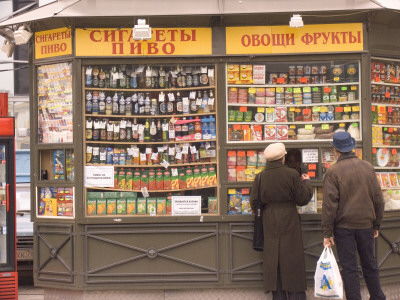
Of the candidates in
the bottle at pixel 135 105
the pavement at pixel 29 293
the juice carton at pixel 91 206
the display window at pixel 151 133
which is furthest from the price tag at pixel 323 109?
the pavement at pixel 29 293

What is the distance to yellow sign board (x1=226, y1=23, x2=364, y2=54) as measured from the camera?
339 inches

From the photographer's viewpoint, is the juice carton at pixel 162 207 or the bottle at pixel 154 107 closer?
the juice carton at pixel 162 207

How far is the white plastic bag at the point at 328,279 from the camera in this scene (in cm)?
732

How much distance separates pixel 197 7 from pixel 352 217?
9.78ft

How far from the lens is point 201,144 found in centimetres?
873

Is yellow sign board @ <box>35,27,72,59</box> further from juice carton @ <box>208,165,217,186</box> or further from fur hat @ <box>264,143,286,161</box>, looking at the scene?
fur hat @ <box>264,143,286,161</box>

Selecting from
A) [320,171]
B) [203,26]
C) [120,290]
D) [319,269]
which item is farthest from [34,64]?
[319,269]

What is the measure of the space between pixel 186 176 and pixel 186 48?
1534 millimetres

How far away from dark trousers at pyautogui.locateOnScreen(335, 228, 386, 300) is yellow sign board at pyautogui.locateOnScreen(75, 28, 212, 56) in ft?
8.98

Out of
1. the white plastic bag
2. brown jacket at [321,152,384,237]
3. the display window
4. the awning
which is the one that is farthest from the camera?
the display window

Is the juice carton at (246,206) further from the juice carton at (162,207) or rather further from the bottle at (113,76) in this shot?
the bottle at (113,76)

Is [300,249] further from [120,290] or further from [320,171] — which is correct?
[120,290]

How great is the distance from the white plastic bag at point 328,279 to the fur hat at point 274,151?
126 cm

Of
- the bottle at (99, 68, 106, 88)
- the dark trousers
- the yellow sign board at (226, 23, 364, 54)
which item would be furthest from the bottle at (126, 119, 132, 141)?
the dark trousers
